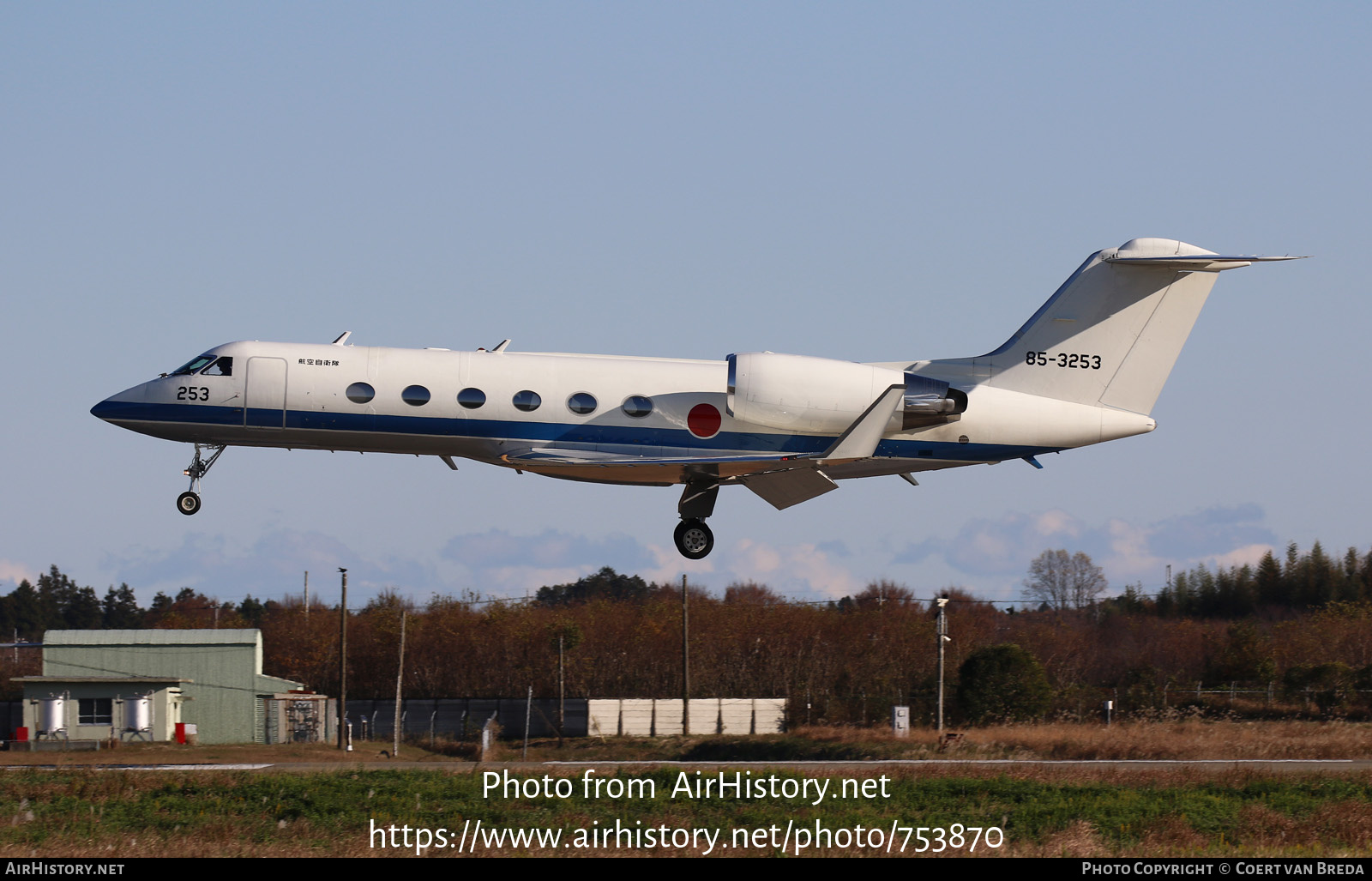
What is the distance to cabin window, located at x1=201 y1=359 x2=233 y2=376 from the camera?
936 inches

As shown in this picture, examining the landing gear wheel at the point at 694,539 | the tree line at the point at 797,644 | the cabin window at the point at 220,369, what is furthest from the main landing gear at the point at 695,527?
the tree line at the point at 797,644

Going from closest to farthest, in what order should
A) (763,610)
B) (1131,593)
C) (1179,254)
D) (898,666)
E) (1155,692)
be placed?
(1179,254), (1155,692), (898,666), (763,610), (1131,593)

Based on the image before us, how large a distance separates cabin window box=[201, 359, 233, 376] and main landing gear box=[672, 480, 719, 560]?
7.76m

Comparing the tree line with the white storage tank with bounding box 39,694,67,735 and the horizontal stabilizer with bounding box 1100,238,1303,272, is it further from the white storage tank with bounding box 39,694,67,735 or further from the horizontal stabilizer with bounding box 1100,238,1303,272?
the horizontal stabilizer with bounding box 1100,238,1303,272

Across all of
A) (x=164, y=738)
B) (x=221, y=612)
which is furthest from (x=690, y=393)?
(x=221, y=612)

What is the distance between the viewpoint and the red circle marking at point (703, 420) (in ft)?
76.4

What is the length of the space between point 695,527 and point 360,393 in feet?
19.6

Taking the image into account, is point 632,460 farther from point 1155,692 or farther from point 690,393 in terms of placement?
point 1155,692

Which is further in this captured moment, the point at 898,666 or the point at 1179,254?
the point at 898,666

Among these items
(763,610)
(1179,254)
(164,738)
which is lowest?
(164,738)

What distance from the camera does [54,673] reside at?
4744 centimetres

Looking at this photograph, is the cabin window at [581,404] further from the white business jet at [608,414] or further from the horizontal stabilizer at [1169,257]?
the horizontal stabilizer at [1169,257]

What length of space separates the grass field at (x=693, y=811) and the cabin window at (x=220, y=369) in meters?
6.44
